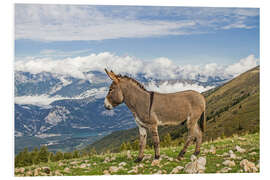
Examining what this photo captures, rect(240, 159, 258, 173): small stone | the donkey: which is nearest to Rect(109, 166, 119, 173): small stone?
the donkey

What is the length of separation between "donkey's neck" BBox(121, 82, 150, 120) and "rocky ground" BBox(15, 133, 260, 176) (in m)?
1.77

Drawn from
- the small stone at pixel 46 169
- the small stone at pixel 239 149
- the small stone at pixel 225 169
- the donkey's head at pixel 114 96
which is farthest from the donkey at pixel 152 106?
the small stone at pixel 46 169

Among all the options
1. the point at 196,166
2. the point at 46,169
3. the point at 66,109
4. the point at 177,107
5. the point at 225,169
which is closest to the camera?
the point at 225,169

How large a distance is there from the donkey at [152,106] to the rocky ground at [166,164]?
1.29 ft

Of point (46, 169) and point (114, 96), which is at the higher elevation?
point (114, 96)

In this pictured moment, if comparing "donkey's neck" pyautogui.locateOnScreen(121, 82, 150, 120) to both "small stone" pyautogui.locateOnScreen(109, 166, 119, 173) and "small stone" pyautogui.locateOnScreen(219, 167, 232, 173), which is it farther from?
"small stone" pyautogui.locateOnScreen(219, 167, 232, 173)

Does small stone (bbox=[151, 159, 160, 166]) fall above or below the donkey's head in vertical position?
below

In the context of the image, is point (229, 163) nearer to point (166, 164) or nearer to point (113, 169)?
point (166, 164)

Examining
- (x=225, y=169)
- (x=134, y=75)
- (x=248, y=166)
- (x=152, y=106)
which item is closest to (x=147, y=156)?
(x=152, y=106)

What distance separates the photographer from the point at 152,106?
401 inches

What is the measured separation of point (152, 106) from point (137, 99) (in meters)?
0.58

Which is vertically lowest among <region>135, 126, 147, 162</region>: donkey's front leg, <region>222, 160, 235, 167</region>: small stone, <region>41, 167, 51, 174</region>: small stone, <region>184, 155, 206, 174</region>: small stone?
<region>41, 167, 51, 174</region>: small stone

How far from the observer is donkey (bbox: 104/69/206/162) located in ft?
33.2
